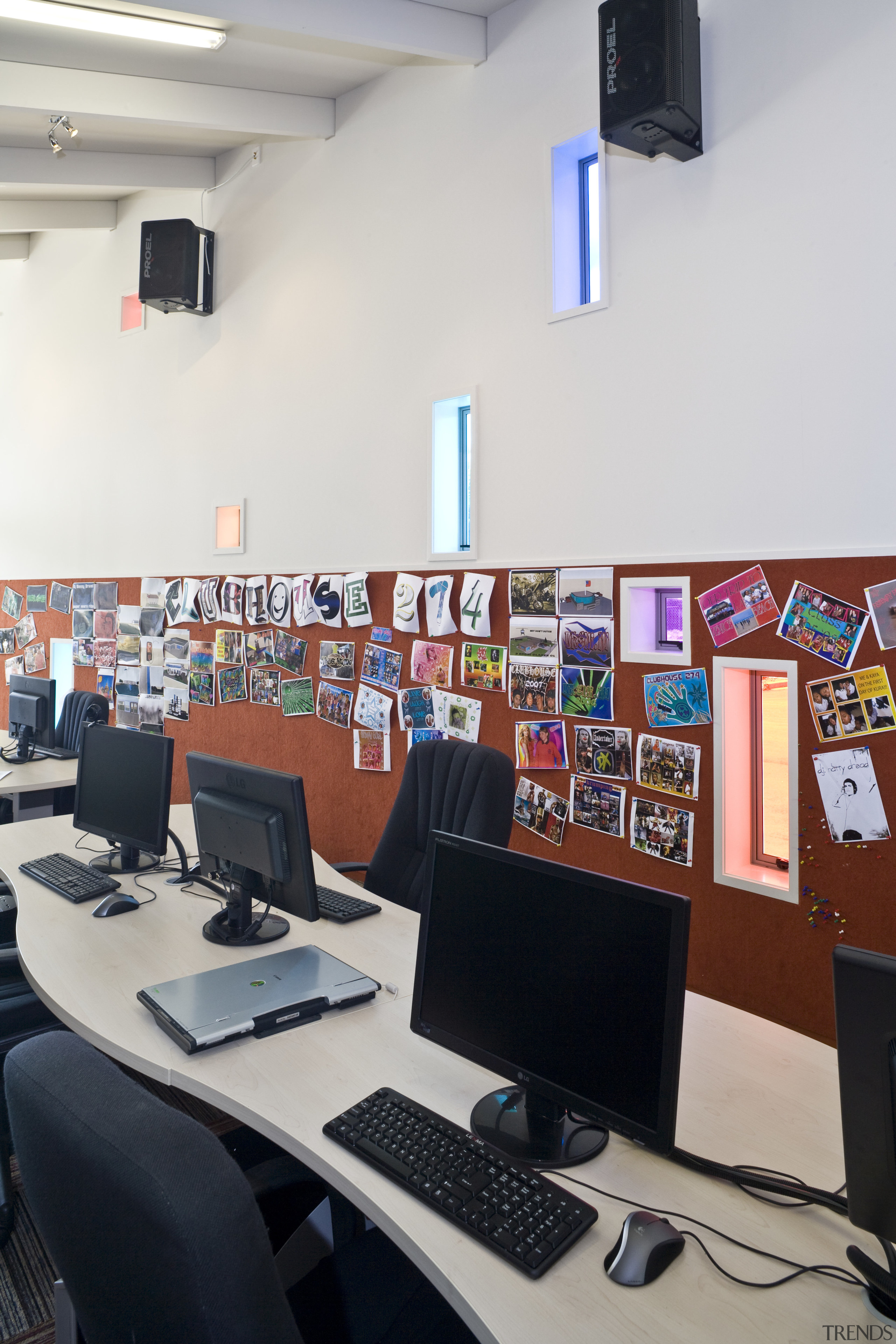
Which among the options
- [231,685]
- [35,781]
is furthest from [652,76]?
[35,781]

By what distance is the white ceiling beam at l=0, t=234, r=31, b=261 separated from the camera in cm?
689

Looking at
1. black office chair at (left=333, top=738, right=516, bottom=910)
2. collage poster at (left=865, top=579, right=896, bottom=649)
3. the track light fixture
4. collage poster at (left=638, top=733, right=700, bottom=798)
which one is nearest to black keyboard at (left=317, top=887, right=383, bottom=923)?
black office chair at (left=333, top=738, right=516, bottom=910)

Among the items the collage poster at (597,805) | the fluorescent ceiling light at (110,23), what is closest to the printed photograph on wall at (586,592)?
the collage poster at (597,805)

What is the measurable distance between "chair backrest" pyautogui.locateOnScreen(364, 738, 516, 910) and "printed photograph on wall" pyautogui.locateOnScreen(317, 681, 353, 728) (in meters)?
1.29

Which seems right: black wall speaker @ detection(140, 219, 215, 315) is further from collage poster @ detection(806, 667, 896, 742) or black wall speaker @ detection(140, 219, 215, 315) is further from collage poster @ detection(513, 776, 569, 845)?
collage poster @ detection(806, 667, 896, 742)

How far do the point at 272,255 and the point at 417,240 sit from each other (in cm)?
119

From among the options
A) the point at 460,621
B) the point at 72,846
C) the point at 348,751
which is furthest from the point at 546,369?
the point at 72,846

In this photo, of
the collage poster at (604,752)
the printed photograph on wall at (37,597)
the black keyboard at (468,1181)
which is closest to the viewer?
the black keyboard at (468,1181)

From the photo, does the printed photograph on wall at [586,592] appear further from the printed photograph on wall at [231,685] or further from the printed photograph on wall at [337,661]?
the printed photograph on wall at [231,685]

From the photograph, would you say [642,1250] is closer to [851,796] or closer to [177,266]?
[851,796]

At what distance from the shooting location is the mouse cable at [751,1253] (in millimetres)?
1117

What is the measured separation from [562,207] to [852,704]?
2121mm

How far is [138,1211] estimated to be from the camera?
2.86 ft

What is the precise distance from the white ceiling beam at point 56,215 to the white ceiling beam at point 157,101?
5.76 ft
